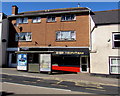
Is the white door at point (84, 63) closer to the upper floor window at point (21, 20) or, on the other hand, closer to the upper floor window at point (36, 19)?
the upper floor window at point (36, 19)

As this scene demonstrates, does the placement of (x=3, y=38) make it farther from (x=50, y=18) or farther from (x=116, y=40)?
(x=116, y=40)

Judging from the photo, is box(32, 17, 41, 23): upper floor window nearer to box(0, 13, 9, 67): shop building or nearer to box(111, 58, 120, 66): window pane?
box(0, 13, 9, 67): shop building

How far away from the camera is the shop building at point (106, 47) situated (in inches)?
540

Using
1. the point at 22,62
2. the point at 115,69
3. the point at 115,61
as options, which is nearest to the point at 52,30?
the point at 22,62

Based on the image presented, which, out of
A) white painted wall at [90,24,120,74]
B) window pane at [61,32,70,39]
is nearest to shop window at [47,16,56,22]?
window pane at [61,32,70,39]

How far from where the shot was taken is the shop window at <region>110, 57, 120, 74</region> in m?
13.6

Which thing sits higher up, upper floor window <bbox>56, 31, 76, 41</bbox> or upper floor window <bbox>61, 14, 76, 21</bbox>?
upper floor window <bbox>61, 14, 76, 21</bbox>

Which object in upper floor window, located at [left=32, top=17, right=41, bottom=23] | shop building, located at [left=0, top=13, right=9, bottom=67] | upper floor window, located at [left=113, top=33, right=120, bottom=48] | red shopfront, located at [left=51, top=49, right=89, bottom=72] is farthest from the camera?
upper floor window, located at [left=32, top=17, right=41, bottom=23]

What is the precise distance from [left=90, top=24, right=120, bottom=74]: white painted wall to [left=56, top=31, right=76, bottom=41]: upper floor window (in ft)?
13.3

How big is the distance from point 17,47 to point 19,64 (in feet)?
15.1

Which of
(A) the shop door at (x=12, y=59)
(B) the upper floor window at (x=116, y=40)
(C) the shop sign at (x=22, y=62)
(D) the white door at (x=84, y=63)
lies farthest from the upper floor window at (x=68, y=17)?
(A) the shop door at (x=12, y=59)

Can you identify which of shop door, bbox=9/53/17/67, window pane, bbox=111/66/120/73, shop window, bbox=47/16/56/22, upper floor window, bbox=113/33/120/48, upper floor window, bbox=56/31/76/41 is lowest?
window pane, bbox=111/66/120/73

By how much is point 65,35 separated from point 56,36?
1.27 meters

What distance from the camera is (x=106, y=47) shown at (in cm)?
1399
